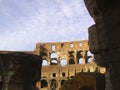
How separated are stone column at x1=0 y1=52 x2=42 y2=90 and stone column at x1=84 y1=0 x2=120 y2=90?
11.3ft

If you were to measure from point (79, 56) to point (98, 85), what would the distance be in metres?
35.2

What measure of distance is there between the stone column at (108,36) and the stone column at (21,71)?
3.44 metres

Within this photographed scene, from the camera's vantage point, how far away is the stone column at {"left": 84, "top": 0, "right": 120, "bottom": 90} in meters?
2.95

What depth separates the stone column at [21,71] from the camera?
6.45 metres

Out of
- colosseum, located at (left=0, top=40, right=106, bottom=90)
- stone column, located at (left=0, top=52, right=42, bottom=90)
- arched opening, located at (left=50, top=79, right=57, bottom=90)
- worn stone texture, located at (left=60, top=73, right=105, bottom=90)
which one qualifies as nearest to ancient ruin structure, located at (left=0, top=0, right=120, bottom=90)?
stone column, located at (left=0, top=52, right=42, bottom=90)

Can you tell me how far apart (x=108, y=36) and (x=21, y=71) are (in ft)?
12.6

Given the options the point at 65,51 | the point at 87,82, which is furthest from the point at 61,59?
the point at 87,82

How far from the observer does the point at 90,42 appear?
3314 millimetres

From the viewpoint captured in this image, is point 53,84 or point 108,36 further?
point 53,84

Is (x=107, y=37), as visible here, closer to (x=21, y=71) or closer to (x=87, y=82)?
(x=21, y=71)

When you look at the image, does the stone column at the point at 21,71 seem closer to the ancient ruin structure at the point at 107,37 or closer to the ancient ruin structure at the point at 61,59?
the ancient ruin structure at the point at 107,37

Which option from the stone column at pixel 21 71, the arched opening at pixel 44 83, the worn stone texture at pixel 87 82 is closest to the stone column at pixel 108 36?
the stone column at pixel 21 71

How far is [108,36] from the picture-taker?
3008 millimetres

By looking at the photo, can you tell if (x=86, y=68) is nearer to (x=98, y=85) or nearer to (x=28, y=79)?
(x=98, y=85)
